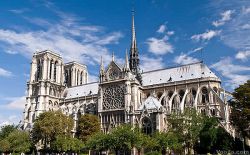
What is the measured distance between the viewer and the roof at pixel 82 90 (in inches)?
3417

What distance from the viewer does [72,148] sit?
5747cm

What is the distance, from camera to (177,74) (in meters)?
72.2

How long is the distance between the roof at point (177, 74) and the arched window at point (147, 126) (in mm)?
18440

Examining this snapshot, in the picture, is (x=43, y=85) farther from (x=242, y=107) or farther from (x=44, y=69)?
(x=242, y=107)

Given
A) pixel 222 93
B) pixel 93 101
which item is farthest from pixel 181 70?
pixel 93 101

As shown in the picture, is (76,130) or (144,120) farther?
(76,130)

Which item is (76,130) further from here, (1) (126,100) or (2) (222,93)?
(2) (222,93)

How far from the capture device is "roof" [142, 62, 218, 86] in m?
68.1

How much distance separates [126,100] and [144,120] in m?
9.47

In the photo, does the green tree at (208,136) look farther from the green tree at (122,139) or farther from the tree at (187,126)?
the green tree at (122,139)

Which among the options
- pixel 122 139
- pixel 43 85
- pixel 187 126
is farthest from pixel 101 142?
pixel 43 85

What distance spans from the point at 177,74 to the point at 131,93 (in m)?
14.1

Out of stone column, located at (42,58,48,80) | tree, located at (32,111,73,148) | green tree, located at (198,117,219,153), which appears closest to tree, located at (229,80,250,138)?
green tree, located at (198,117,219,153)

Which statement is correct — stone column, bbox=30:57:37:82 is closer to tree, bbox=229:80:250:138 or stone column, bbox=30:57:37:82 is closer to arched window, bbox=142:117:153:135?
arched window, bbox=142:117:153:135
